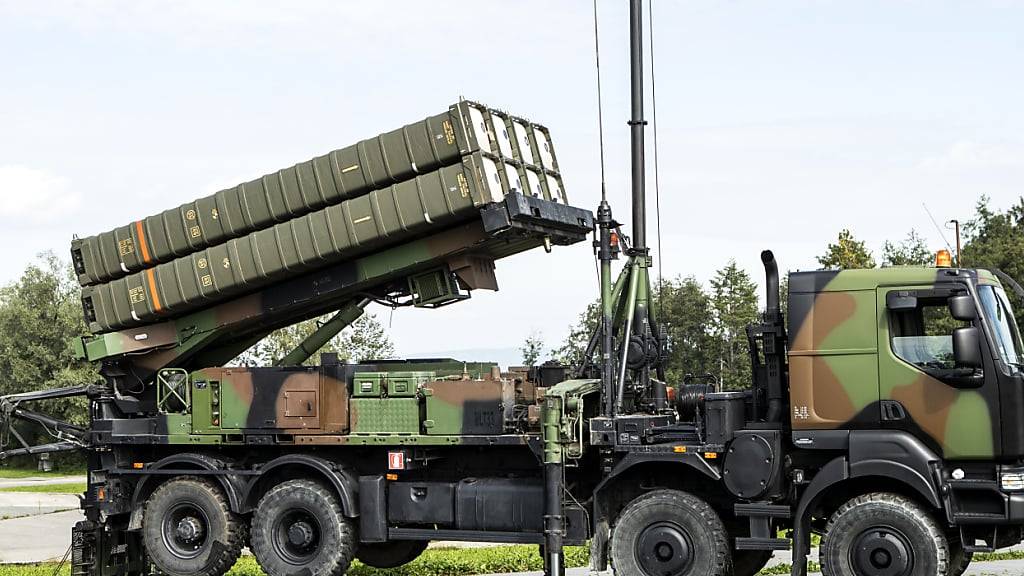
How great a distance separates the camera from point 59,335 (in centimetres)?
4753

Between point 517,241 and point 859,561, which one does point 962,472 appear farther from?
point 517,241

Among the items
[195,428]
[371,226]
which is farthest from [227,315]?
[371,226]

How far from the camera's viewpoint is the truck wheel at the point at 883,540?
387 inches

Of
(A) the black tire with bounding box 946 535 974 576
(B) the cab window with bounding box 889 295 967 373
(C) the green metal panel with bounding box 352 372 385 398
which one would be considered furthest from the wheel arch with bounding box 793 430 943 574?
(C) the green metal panel with bounding box 352 372 385 398

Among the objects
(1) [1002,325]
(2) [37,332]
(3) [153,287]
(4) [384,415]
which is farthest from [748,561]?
(2) [37,332]

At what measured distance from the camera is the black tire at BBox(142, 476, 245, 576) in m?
12.8

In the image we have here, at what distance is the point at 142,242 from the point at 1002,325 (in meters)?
8.77

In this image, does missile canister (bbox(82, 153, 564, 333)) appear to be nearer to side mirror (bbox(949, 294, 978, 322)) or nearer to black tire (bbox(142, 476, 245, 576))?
black tire (bbox(142, 476, 245, 576))

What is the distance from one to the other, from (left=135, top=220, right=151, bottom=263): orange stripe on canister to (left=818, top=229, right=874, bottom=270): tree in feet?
83.3

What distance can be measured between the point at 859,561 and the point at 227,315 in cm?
702

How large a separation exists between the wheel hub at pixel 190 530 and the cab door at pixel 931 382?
6.95m

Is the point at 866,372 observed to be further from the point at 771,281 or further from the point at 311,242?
the point at 311,242

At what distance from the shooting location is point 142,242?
13750mm

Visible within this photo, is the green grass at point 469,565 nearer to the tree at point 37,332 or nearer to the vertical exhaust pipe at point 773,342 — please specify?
the vertical exhaust pipe at point 773,342
